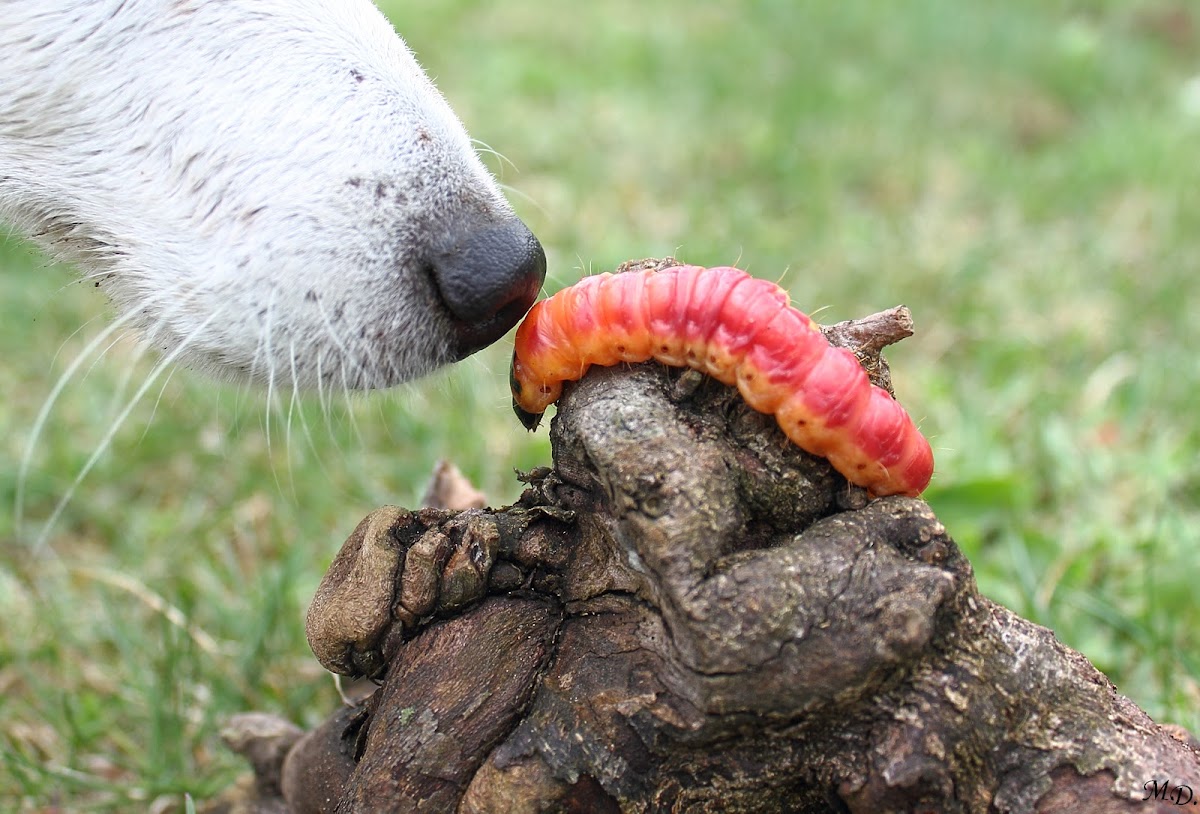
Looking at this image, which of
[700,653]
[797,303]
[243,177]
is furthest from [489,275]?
[797,303]

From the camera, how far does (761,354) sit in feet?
5.43

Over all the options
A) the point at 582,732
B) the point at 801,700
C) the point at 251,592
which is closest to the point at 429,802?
the point at 582,732

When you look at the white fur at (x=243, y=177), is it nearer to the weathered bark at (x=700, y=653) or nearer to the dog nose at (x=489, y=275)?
the dog nose at (x=489, y=275)

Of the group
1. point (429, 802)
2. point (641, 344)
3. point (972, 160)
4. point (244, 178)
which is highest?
point (244, 178)

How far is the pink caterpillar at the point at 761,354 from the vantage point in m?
1.64

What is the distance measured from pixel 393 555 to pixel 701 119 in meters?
5.33

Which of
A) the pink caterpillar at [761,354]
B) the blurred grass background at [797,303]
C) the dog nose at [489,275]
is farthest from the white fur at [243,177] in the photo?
the pink caterpillar at [761,354]

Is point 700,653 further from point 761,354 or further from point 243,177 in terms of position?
point 243,177

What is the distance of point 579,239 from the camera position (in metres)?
5.21

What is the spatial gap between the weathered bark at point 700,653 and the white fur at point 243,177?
21.7 inches

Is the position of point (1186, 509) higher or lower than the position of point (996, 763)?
lower

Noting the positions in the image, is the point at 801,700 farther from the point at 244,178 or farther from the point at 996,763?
the point at 244,178

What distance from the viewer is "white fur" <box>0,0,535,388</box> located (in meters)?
2.12

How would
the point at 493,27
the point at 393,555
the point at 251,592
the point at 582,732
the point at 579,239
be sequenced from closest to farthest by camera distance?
1. the point at 582,732
2. the point at 393,555
3. the point at 251,592
4. the point at 579,239
5. the point at 493,27
